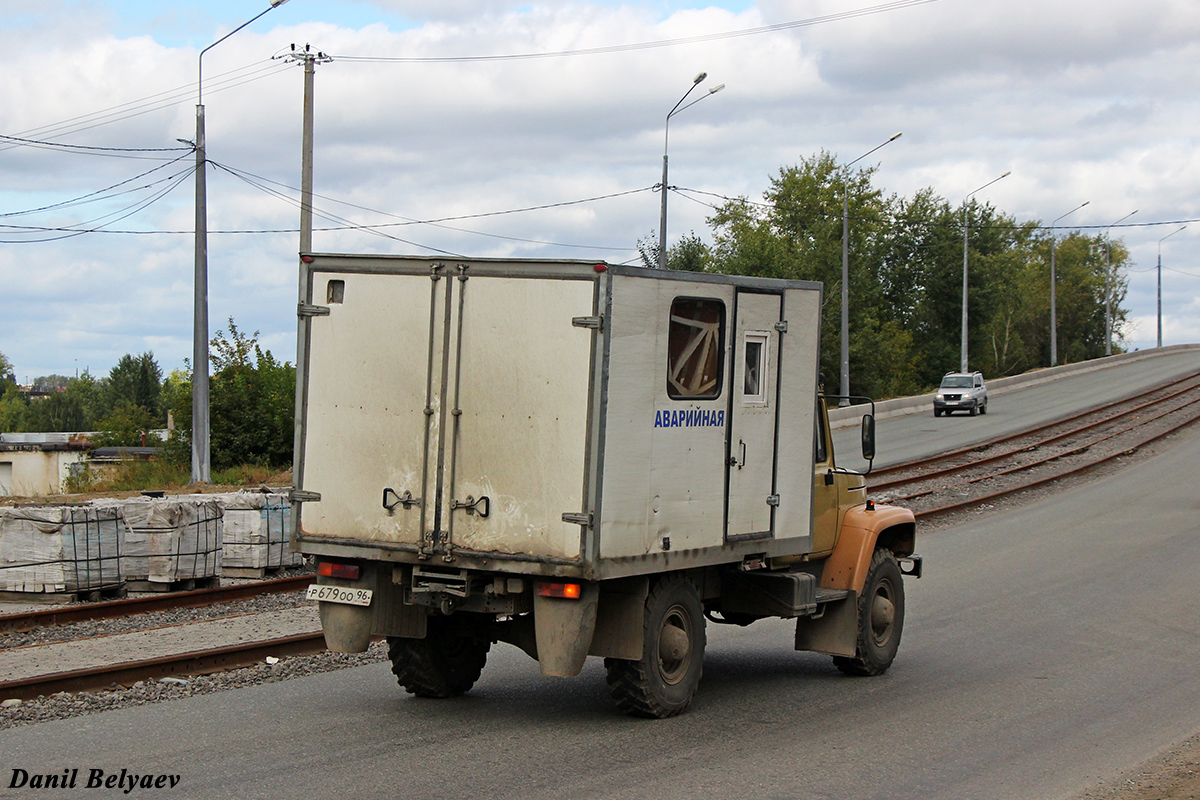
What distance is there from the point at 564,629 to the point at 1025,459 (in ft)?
81.2

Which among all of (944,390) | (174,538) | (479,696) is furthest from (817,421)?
(944,390)

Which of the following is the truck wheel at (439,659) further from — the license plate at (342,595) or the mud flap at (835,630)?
the mud flap at (835,630)

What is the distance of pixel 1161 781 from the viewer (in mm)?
6891

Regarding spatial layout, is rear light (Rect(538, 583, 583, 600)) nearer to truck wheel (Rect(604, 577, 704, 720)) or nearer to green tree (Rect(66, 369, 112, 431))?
truck wheel (Rect(604, 577, 704, 720))

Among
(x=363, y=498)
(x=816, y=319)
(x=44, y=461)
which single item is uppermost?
(x=816, y=319)

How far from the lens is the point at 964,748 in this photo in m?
7.57

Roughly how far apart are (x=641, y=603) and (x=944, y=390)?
39.6m

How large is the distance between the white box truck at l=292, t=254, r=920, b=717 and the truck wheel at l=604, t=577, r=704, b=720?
0.02m

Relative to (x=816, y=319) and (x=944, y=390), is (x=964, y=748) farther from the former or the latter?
(x=944, y=390)

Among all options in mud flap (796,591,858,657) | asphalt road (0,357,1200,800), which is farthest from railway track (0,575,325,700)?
mud flap (796,591,858,657)

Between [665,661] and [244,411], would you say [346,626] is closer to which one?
[665,661]

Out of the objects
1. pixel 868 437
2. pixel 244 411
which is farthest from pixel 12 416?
pixel 868 437

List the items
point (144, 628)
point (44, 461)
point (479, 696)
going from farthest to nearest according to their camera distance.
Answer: point (44, 461) < point (144, 628) < point (479, 696)

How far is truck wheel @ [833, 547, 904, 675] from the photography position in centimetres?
987
